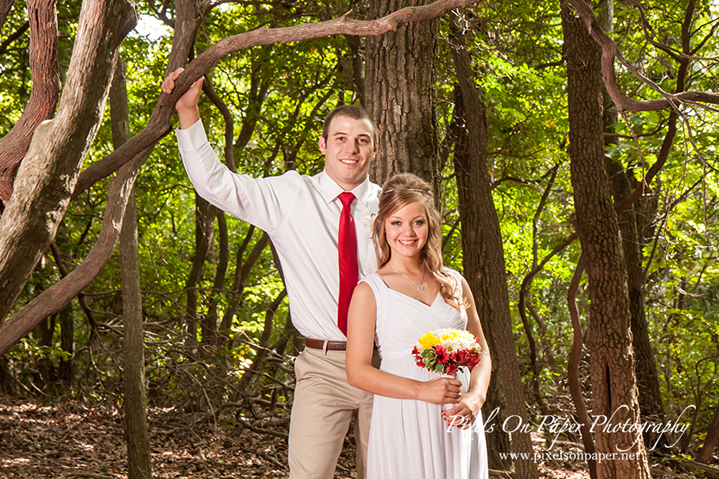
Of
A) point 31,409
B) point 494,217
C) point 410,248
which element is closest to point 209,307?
point 31,409

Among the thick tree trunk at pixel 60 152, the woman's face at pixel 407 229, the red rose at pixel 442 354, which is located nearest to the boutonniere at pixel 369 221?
the woman's face at pixel 407 229

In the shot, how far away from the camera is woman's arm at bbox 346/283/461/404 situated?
2.56 m

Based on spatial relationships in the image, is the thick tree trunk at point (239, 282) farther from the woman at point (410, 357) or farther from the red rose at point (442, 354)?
the red rose at point (442, 354)

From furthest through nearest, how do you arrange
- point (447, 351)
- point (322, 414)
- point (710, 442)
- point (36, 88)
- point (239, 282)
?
point (239, 282)
point (710, 442)
point (36, 88)
point (322, 414)
point (447, 351)

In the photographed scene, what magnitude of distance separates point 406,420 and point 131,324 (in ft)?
12.4

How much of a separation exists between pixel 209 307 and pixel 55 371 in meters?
2.61

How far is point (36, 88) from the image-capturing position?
9.51 ft

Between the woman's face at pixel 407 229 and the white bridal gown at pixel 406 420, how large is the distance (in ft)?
0.57

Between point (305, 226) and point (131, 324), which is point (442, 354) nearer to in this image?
point (305, 226)

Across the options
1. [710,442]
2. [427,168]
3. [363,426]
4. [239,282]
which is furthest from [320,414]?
[239,282]

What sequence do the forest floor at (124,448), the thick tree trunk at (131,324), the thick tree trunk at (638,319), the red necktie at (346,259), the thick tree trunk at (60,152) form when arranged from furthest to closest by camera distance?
the thick tree trunk at (638,319), the forest floor at (124,448), the thick tree trunk at (131,324), the red necktie at (346,259), the thick tree trunk at (60,152)

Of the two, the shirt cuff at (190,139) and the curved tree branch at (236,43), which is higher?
the curved tree branch at (236,43)

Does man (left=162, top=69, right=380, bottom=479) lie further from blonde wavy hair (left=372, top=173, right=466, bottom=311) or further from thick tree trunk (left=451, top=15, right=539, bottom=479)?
thick tree trunk (left=451, top=15, right=539, bottom=479)

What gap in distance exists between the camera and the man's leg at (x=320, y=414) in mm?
2717
